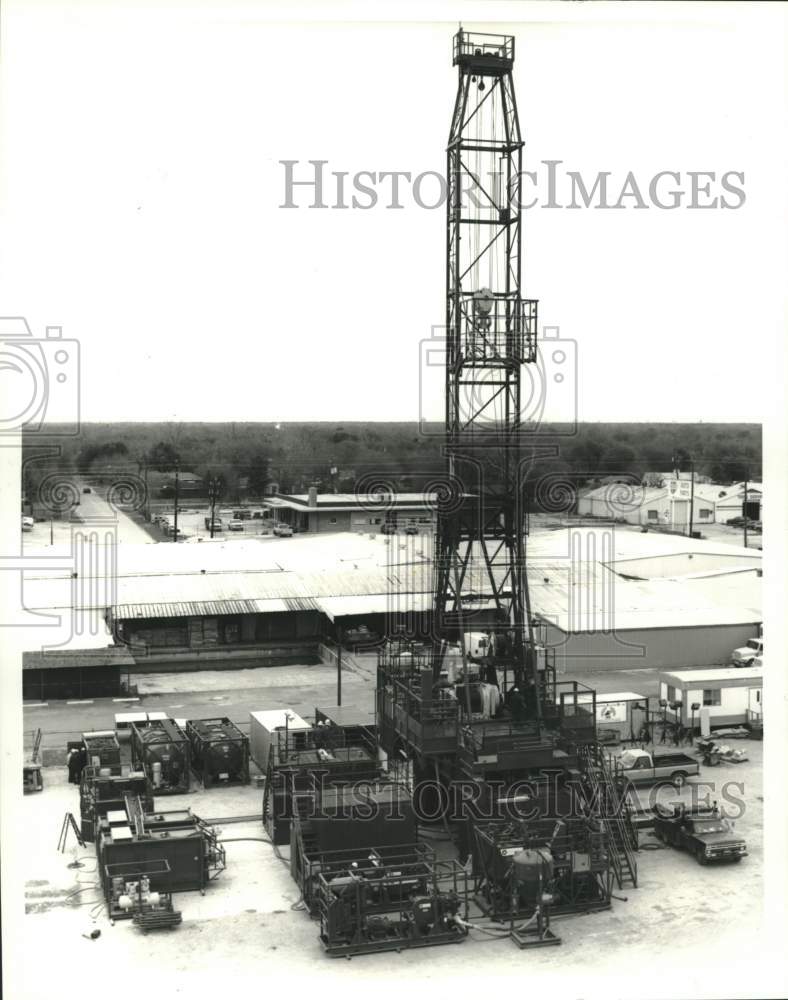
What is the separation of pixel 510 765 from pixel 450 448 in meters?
5.49

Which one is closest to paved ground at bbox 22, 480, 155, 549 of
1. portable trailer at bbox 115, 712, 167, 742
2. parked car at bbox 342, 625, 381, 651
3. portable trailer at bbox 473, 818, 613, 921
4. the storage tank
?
parked car at bbox 342, 625, 381, 651

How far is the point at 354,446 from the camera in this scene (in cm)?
7788

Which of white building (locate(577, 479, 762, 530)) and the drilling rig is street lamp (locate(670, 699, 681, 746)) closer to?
the drilling rig

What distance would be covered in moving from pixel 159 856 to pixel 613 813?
23.6 ft

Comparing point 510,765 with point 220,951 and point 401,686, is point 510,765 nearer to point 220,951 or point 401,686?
point 401,686

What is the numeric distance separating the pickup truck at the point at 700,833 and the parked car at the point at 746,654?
1235 cm

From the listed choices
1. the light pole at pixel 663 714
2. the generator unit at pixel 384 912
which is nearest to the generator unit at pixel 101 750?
the generator unit at pixel 384 912

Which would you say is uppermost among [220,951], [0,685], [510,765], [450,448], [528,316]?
[528,316]

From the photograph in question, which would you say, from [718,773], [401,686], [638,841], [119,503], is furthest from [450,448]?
[119,503]

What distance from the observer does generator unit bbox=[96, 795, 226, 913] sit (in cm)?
1788

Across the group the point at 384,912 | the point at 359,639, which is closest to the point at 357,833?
the point at 384,912

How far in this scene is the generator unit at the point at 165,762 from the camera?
73.7 feet

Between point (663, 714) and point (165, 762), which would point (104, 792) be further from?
point (663, 714)

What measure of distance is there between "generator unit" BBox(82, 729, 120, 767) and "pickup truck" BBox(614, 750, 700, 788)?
9.37 m
